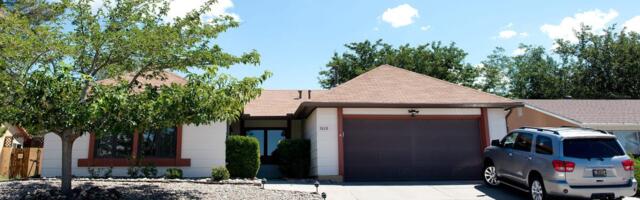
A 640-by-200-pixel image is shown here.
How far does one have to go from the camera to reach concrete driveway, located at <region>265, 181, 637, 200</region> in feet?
36.7

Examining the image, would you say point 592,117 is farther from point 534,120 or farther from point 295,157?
point 295,157

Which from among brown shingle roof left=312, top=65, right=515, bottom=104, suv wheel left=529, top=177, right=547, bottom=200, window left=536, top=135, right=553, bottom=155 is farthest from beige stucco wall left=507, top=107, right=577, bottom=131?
suv wheel left=529, top=177, right=547, bottom=200

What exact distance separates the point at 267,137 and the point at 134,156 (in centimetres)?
727

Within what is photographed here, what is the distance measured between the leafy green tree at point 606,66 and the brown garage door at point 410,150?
28.9m

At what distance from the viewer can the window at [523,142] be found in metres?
10.8

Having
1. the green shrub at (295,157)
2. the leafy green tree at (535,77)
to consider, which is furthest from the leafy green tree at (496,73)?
the green shrub at (295,157)

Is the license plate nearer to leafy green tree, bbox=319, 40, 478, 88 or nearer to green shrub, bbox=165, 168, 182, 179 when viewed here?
green shrub, bbox=165, 168, 182, 179

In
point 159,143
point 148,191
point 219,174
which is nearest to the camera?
point 148,191

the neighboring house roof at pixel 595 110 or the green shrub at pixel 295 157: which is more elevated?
the neighboring house roof at pixel 595 110

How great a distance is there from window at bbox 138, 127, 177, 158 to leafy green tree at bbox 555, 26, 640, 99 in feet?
117

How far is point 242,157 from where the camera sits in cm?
1507

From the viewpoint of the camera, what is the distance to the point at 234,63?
11102 millimetres

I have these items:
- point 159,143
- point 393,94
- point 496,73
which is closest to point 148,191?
point 159,143

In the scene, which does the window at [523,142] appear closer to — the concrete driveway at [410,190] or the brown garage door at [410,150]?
the concrete driveway at [410,190]
